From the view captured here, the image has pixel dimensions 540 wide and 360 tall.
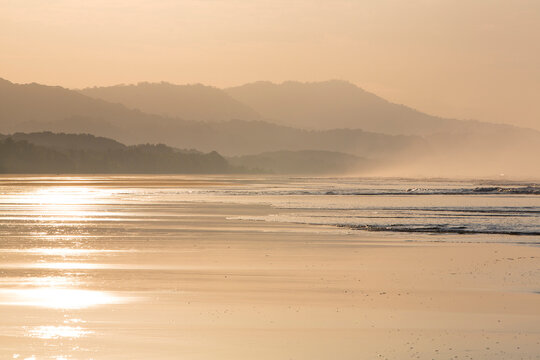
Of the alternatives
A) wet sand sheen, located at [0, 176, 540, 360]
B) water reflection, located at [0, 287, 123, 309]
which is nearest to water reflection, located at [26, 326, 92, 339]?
wet sand sheen, located at [0, 176, 540, 360]

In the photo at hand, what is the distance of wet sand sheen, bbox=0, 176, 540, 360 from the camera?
15.1 m

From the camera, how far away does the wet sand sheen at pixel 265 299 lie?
15125 millimetres

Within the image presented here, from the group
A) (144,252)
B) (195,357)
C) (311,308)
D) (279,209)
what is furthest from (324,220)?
(195,357)

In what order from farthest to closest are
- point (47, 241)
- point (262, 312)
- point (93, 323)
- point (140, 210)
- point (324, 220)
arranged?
point (140, 210)
point (324, 220)
point (47, 241)
point (262, 312)
point (93, 323)

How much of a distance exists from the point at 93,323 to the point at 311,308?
14.7ft

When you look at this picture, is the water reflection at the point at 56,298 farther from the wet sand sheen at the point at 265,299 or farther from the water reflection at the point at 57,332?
the water reflection at the point at 57,332

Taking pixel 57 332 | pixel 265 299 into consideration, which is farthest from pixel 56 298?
pixel 265 299

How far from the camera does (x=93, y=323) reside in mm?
16828

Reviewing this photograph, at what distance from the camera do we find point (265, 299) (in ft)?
65.6

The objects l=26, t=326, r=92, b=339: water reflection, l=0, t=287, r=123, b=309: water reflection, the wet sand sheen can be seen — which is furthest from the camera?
l=0, t=287, r=123, b=309: water reflection

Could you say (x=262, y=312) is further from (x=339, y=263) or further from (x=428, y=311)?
(x=339, y=263)

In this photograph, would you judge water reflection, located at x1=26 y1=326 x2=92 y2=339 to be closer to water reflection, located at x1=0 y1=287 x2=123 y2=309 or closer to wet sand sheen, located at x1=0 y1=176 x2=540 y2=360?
wet sand sheen, located at x1=0 y1=176 x2=540 y2=360

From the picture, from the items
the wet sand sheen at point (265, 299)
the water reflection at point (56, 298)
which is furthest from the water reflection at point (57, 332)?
the water reflection at point (56, 298)

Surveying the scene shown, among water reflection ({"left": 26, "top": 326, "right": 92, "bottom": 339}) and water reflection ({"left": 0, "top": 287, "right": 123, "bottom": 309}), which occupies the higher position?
water reflection ({"left": 0, "top": 287, "right": 123, "bottom": 309})
